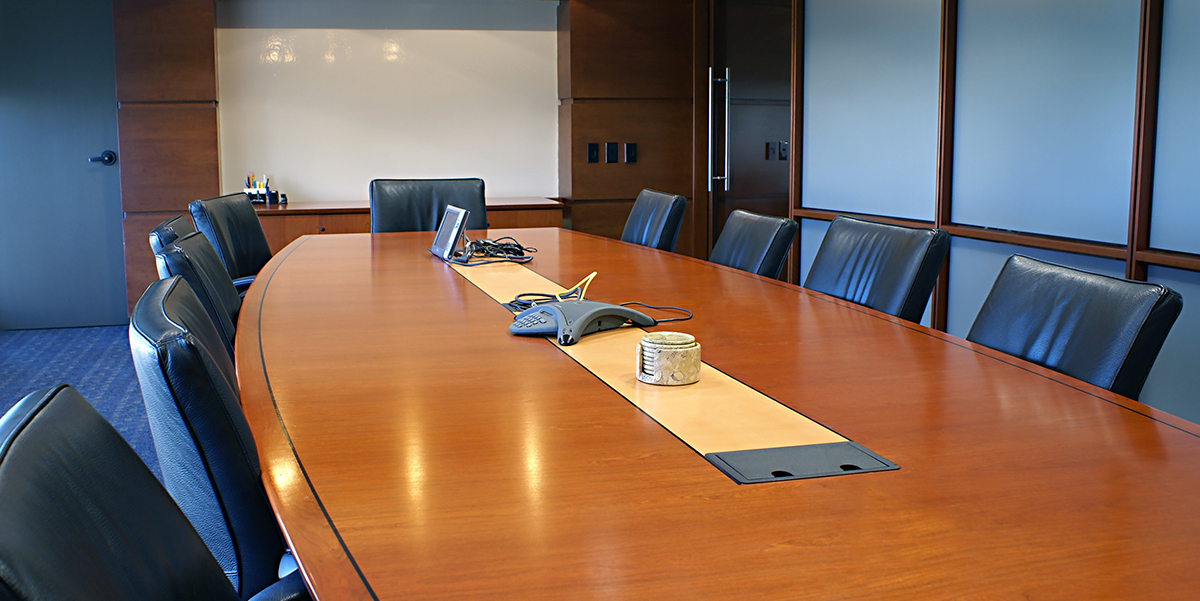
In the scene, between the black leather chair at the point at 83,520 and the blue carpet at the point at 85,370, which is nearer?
the black leather chair at the point at 83,520

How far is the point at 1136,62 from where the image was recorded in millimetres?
3441

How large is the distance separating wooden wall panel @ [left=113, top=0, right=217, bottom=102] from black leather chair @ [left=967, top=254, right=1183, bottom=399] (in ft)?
19.4

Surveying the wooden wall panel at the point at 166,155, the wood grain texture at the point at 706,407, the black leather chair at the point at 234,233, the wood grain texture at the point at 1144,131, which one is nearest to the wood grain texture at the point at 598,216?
the wooden wall panel at the point at 166,155

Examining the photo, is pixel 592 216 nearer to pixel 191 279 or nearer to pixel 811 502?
pixel 191 279

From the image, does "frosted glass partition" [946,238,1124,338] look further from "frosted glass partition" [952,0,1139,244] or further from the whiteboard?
the whiteboard

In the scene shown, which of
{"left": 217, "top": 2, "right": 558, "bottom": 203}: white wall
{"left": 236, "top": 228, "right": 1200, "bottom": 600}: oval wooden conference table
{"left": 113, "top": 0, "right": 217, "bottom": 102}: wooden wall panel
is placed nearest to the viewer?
{"left": 236, "top": 228, "right": 1200, "bottom": 600}: oval wooden conference table

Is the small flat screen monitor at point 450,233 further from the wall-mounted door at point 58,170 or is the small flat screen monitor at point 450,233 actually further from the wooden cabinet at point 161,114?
the wall-mounted door at point 58,170

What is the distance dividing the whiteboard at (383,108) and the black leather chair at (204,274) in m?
4.49

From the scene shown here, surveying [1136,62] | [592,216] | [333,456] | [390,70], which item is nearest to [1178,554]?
[333,456]

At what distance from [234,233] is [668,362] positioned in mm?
3256

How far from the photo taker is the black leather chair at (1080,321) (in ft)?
6.06

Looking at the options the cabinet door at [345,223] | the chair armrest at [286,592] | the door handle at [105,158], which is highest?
the door handle at [105,158]

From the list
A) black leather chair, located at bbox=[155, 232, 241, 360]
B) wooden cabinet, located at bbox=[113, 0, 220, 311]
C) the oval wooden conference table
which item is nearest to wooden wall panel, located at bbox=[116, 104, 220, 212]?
wooden cabinet, located at bbox=[113, 0, 220, 311]

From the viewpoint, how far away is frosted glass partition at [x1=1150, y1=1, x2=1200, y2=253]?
3.21 metres
